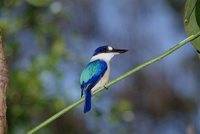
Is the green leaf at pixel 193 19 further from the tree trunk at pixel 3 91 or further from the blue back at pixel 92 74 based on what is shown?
the blue back at pixel 92 74

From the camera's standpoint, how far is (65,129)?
5.42 meters

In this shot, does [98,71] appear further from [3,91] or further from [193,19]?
[3,91]

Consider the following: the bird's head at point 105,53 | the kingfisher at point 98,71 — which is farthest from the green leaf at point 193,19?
the bird's head at point 105,53

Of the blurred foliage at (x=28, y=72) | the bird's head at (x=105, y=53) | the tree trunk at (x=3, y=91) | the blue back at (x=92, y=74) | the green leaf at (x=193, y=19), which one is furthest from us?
the blurred foliage at (x=28, y=72)

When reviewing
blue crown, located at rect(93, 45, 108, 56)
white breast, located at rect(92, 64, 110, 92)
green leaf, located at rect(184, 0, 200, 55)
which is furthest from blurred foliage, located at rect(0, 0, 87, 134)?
green leaf, located at rect(184, 0, 200, 55)

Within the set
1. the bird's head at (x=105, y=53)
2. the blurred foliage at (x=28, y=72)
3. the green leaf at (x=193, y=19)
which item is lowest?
the blurred foliage at (x=28, y=72)

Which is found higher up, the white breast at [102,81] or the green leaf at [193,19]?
the green leaf at [193,19]

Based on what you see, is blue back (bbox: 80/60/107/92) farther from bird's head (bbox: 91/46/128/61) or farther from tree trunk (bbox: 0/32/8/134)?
tree trunk (bbox: 0/32/8/134)

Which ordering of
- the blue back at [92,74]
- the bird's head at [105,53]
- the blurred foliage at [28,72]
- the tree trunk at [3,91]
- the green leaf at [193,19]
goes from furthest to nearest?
the blurred foliage at [28,72]
the bird's head at [105,53]
the blue back at [92,74]
the green leaf at [193,19]
the tree trunk at [3,91]

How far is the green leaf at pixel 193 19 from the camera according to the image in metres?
0.86

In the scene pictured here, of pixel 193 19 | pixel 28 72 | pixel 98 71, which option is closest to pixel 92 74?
pixel 98 71

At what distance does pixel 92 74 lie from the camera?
4.74 ft

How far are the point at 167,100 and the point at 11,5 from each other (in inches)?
189

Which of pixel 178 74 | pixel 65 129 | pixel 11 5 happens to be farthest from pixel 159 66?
pixel 11 5
